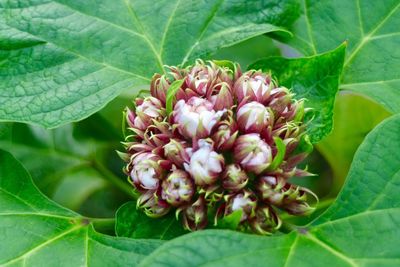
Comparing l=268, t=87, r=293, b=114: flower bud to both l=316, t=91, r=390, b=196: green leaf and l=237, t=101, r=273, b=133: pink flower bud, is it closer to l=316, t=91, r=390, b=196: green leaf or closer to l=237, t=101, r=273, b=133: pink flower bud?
l=237, t=101, r=273, b=133: pink flower bud

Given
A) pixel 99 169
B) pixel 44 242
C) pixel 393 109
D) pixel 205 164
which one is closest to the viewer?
pixel 205 164

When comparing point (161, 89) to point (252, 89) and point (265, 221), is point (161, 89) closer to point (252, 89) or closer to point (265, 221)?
point (252, 89)

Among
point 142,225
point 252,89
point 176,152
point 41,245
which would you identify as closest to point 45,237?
point 41,245

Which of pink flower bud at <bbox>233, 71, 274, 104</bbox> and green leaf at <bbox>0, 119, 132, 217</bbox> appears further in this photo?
green leaf at <bbox>0, 119, 132, 217</bbox>

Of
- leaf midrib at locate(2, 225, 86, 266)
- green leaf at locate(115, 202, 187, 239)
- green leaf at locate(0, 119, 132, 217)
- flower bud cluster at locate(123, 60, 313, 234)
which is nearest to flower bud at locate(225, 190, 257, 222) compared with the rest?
flower bud cluster at locate(123, 60, 313, 234)

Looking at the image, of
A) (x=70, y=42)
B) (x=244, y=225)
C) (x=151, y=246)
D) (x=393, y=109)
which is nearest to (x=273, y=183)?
(x=244, y=225)

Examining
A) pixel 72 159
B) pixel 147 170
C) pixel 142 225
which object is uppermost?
pixel 147 170

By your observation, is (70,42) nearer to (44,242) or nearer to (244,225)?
(44,242)
